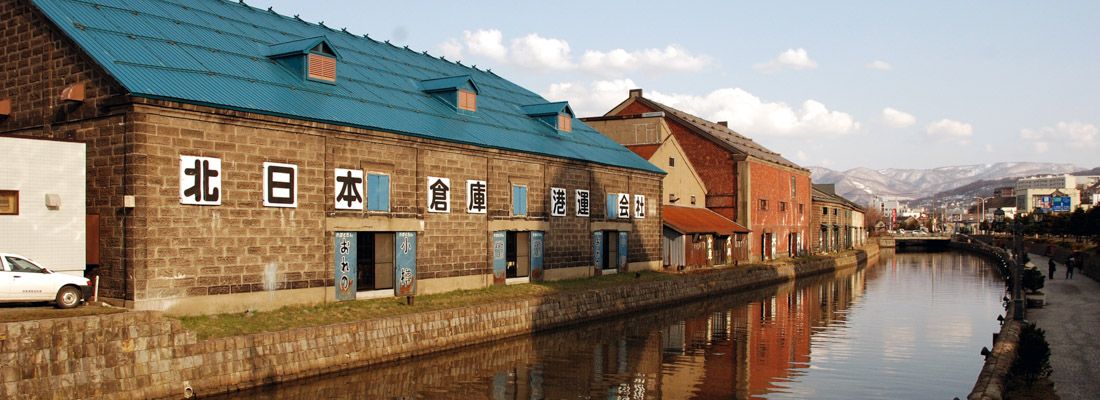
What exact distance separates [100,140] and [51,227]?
253 centimetres

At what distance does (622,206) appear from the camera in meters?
45.3

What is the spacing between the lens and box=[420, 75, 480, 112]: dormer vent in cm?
3603

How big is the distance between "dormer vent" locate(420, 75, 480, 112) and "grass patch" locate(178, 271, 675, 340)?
26.1ft

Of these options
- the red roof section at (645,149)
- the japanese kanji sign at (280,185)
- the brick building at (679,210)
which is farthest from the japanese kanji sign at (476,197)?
the red roof section at (645,149)

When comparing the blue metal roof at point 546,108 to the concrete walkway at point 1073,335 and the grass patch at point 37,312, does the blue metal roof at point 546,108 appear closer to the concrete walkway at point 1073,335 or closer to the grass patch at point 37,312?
the concrete walkway at point 1073,335

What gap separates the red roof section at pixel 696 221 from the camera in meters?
52.1

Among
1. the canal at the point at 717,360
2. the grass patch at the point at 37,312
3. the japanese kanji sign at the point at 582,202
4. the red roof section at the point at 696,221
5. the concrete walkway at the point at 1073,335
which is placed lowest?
the canal at the point at 717,360

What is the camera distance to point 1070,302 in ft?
124

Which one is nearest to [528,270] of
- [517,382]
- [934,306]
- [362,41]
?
[362,41]

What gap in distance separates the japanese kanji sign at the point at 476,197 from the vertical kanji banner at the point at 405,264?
11.3ft

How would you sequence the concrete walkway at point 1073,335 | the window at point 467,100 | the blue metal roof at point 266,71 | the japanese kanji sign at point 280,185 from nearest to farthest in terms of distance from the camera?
the concrete walkway at point 1073,335 < the blue metal roof at point 266,71 < the japanese kanji sign at point 280,185 < the window at point 467,100

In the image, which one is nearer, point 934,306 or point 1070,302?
point 1070,302

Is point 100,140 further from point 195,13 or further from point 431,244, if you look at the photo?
point 431,244

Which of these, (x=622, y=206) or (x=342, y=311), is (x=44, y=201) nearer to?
(x=342, y=311)
